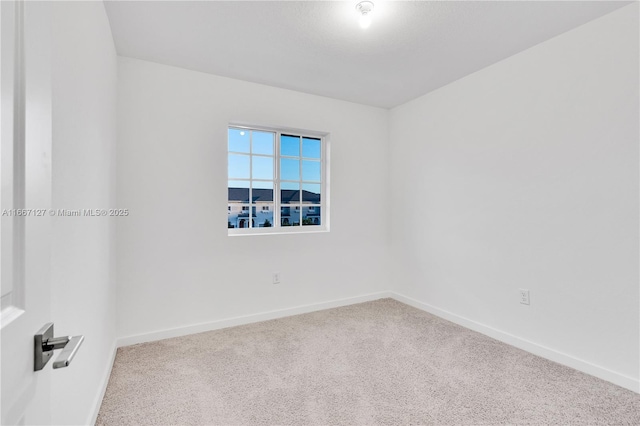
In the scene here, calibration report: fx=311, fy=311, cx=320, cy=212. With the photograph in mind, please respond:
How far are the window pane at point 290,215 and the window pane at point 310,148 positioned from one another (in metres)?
0.63

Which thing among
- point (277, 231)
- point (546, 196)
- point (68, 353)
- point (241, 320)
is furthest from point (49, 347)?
point (546, 196)

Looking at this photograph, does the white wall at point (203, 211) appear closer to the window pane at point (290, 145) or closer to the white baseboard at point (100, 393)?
the window pane at point (290, 145)

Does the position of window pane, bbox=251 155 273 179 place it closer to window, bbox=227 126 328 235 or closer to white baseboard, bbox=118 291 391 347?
window, bbox=227 126 328 235

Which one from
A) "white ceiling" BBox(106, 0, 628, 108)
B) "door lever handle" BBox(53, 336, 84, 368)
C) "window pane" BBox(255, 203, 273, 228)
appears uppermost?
"white ceiling" BBox(106, 0, 628, 108)

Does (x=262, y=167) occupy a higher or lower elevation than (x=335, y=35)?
lower

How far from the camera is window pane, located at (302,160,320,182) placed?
3676mm

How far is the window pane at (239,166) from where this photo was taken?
3266mm

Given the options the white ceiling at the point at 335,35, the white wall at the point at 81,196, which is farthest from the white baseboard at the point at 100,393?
the white ceiling at the point at 335,35

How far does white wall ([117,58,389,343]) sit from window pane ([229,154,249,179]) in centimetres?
23

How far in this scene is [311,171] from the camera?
371 cm

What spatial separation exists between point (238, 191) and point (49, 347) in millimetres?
2723

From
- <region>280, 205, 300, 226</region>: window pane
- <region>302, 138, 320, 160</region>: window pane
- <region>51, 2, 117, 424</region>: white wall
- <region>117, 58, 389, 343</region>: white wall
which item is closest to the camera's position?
<region>51, 2, 117, 424</region>: white wall

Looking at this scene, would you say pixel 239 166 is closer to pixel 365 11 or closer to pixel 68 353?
pixel 365 11

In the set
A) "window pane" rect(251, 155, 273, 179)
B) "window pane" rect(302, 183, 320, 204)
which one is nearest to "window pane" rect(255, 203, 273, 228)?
"window pane" rect(251, 155, 273, 179)
